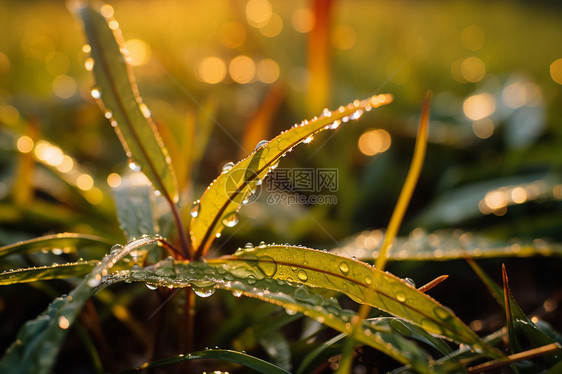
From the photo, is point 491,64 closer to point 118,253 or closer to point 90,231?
point 90,231

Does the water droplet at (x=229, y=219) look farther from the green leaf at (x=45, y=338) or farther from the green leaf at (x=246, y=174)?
the green leaf at (x=45, y=338)

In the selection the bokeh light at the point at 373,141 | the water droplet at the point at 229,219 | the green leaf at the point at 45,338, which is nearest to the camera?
the green leaf at the point at 45,338

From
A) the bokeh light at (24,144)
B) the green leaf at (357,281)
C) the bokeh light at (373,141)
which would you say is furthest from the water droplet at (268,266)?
the bokeh light at (373,141)

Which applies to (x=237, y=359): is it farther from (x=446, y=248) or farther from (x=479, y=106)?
(x=479, y=106)

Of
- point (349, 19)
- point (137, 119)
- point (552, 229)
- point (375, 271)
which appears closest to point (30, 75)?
point (137, 119)

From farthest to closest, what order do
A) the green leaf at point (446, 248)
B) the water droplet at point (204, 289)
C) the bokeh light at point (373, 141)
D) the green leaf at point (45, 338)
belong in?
the bokeh light at point (373, 141)
the green leaf at point (446, 248)
the water droplet at point (204, 289)
the green leaf at point (45, 338)

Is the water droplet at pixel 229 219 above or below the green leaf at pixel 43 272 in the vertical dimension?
above
